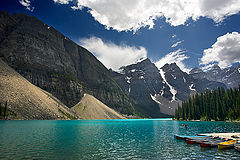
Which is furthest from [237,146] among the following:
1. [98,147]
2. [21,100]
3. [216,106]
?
[21,100]

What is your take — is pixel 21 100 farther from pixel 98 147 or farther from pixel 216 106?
pixel 216 106

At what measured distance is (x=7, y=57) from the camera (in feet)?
604

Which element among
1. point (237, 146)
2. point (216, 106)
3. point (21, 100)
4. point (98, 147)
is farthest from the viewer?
point (216, 106)

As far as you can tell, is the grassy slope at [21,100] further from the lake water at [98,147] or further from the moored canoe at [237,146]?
the moored canoe at [237,146]

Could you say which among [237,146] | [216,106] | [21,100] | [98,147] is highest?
[216,106]

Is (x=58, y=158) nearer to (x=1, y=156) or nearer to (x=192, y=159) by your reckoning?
(x=1, y=156)

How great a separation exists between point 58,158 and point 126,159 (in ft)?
29.1

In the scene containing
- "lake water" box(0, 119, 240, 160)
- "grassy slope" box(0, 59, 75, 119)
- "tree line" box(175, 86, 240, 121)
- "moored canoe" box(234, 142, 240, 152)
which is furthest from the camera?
"grassy slope" box(0, 59, 75, 119)

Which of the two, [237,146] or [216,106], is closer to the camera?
[237,146]

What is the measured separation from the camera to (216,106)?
122 m

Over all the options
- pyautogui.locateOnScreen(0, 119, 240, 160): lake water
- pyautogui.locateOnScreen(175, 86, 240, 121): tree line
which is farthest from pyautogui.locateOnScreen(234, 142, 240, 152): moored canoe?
pyautogui.locateOnScreen(175, 86, 240, 121): tree line

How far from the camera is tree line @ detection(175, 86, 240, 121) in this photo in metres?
106

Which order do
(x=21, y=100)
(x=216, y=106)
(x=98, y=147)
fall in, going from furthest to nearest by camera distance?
1. (x=216, y=106)
2. (x=21, y=100)
3. (x=98, y=147)

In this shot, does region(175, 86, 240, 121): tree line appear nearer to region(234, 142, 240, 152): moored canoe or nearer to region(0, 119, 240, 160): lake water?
region(234, 142, 240, 152): moored canoe
